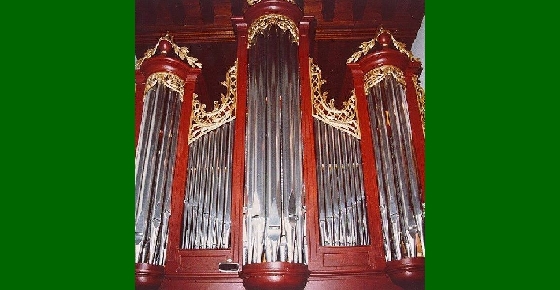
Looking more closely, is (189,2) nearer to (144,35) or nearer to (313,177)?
(144,35)

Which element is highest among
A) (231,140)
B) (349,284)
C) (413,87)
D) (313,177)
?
(413,87)

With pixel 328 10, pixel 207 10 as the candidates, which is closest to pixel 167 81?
pixel 207 10

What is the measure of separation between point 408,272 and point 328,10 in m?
2.61

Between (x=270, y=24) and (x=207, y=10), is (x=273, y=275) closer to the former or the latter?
(x=270, y=24)

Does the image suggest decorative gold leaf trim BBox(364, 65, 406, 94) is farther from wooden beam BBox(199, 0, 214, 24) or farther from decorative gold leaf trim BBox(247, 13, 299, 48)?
wooden beam BBox(199, 0, 214, 24)

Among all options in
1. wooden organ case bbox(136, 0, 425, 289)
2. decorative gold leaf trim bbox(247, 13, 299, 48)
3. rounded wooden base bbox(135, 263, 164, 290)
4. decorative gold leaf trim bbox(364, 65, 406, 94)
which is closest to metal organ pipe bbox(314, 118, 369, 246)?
wooden organ case bbox(136, 0, 425, 289)

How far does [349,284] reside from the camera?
15.9 feet

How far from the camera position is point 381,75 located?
223 inches

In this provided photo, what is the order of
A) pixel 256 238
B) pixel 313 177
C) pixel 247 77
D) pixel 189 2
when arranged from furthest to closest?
pixel 189 2 < pixel 247 77 < pixel 313 177 < pixel 256 238

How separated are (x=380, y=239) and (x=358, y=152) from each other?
2.61 feet

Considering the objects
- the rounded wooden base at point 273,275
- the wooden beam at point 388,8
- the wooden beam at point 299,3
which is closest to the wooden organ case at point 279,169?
the rounded wooden base at point 273,275

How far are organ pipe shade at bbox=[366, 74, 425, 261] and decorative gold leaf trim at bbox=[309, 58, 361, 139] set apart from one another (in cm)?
14

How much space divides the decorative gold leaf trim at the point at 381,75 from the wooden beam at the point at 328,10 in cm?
74

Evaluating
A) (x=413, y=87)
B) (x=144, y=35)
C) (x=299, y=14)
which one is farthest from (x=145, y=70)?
(x=413, y=87)
